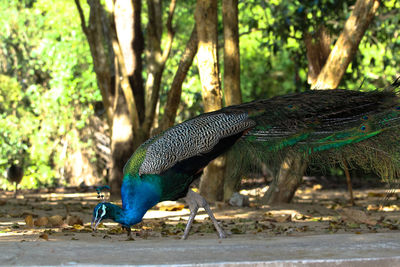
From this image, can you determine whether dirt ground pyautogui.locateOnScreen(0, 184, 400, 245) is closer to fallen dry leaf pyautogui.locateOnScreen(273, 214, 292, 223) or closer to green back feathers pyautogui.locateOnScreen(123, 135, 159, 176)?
fallen dry leaf pyautogui.locateOnScreen(273, 214, 292, 223)

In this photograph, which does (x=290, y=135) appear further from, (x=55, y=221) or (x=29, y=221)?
(x=29, y=221)

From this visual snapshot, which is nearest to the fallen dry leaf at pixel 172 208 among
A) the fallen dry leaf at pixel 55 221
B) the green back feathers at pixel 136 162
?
the fallen dry leaf at pixel 55 221

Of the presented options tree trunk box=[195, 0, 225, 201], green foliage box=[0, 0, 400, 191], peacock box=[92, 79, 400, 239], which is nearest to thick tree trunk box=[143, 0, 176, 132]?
tree trunk box=[195, 0, 225, 201]

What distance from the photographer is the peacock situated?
5.56m

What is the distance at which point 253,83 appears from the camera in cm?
2005

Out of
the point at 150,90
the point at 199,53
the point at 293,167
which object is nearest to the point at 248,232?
the point at 293,167

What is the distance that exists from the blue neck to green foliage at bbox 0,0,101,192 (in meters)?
14.0

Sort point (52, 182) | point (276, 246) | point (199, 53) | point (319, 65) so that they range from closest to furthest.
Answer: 1. point (276, 246)
2. point (199, 53)
3. point (319, 65)
4. point (52, 182)

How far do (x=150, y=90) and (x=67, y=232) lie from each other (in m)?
4.72

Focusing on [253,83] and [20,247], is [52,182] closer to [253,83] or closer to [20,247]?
[253,83]

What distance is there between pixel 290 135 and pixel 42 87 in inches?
652

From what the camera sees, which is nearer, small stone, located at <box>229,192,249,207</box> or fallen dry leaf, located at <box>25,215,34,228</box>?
fallen dry leaf, located at <box>25,215,34,228</box>

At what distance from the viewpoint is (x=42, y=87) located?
2109 cm

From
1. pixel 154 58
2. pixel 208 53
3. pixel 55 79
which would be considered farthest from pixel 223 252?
pixel 55 79
